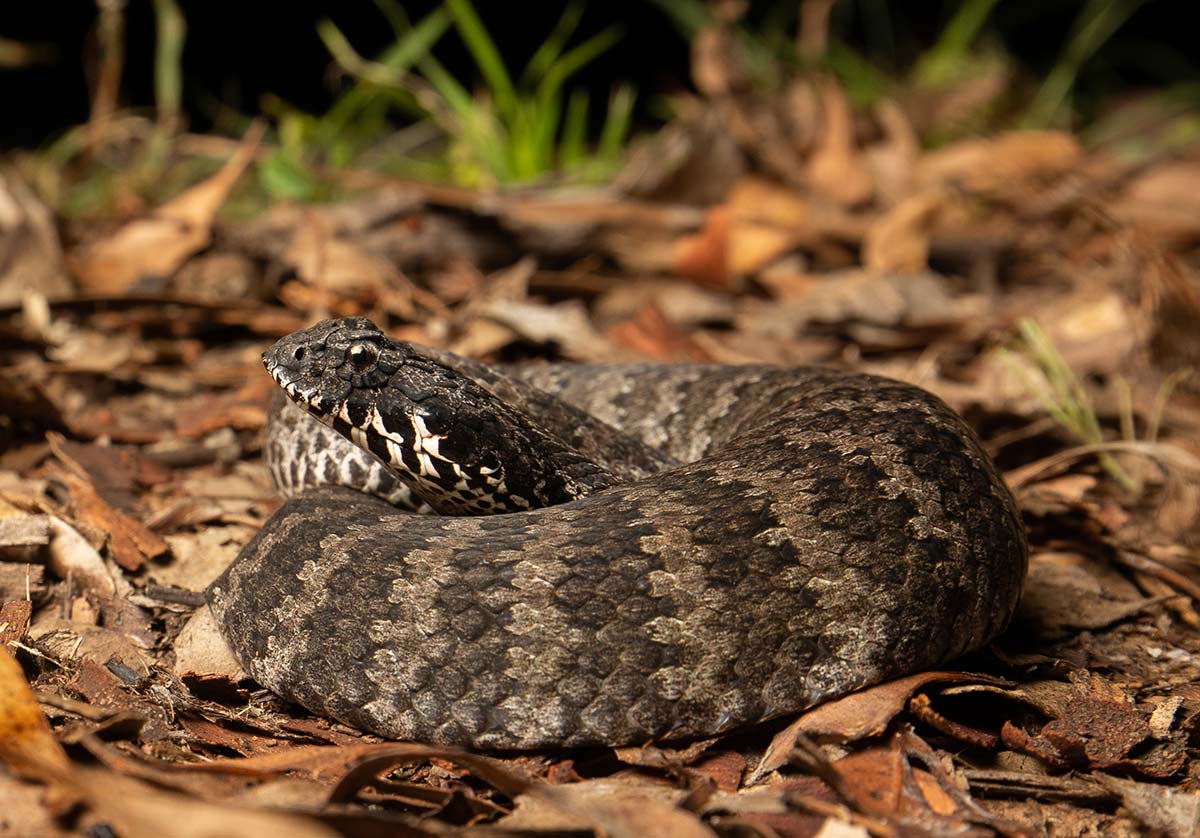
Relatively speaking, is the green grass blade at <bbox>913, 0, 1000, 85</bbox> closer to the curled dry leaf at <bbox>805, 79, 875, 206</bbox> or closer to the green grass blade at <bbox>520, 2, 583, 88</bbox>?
the curled dry leaf at <bbox>805, 79, 875, 206</bbox>

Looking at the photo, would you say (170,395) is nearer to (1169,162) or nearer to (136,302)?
(136,302)

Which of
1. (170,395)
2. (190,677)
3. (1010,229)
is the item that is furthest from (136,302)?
(1010,229)

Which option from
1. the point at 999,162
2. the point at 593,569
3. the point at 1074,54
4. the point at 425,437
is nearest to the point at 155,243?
the point at 425,437

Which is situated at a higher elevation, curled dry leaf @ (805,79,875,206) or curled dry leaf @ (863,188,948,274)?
curled dry leaf @ (805,79,875,206)

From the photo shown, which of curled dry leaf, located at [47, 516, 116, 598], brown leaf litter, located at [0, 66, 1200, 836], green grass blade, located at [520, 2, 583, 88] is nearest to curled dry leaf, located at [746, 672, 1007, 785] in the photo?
brown leaf litter, located at [0, 66, 1200, 836]

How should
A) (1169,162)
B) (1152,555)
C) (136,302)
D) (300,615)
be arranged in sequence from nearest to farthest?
1. (300,615)
2. (1152,555)
3. (136,302)
4. (1169,162)

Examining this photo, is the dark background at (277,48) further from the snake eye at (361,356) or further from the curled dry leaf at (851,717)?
the curled dry leaf at (851,717)
